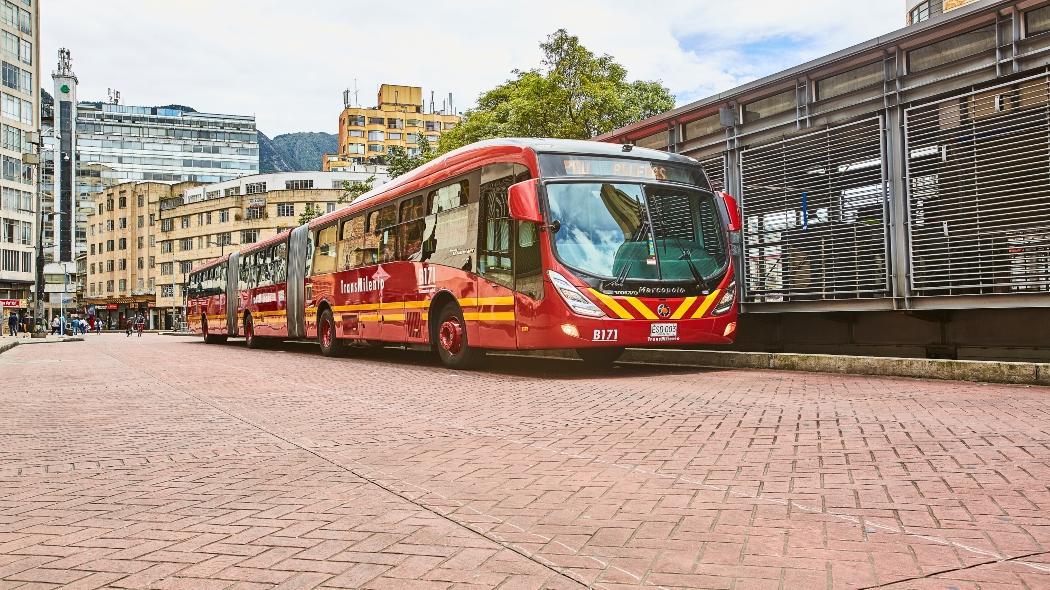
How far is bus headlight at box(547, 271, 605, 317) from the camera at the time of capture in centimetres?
1190

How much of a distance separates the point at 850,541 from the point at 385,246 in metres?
13.9

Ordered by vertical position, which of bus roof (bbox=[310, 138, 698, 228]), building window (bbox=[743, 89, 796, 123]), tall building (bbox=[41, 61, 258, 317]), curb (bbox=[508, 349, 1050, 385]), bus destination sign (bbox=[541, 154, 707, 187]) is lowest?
curb (bbox=[508, 349, 1050, 385])

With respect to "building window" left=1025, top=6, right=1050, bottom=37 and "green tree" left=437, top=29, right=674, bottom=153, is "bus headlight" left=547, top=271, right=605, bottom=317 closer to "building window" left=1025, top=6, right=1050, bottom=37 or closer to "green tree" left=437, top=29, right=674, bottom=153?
"building window" left=1025, top=6, right=1050, bottom=37

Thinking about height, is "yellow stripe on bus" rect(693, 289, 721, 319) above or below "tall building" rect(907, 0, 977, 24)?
below

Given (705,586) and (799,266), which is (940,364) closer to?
(799,266)

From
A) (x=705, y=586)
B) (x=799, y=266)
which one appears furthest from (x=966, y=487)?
(x=799, y=266)

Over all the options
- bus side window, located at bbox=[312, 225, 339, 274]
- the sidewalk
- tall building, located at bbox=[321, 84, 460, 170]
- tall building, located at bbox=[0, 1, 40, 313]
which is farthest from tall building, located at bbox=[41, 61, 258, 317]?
bus side window, located at bbox=[312, 225, 339, 274]

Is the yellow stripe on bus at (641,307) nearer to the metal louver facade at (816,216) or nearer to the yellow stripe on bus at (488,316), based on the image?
the yellow stripe on bus at (488,316)

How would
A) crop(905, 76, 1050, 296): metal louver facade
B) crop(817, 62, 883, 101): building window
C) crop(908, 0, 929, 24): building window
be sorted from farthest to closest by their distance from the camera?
crop(908, 0, 929, 24): building window < crop(817, 62, 883, 101): building window < crop(905, 76, 1050, 296): metal louver facade

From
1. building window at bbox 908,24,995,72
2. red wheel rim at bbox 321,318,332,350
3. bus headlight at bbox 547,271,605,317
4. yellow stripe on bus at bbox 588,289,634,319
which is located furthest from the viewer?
red wheel rim at bbox 321,318,332,350

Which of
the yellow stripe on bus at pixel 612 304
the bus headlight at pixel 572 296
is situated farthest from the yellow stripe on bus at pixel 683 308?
the bus headlight at pixel 572 296

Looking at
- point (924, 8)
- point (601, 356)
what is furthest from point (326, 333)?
point (924, 8)

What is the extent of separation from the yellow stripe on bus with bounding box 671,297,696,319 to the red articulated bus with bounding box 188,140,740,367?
0.07ft

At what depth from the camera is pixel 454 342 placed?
47.4 ft
